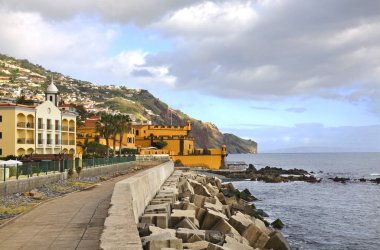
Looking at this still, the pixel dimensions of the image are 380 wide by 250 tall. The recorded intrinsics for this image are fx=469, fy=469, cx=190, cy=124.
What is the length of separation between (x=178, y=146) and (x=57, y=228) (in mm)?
81548

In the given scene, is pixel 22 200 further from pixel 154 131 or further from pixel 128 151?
pixel 154 131

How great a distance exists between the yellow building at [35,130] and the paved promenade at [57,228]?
44.7 metres

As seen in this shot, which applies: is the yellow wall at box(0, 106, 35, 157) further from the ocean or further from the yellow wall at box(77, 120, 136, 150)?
the ocean

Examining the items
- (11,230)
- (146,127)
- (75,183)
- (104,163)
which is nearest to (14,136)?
(104,163)

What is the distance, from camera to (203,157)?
3693 inches

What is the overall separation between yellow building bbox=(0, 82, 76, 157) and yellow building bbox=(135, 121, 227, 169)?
21.6 m

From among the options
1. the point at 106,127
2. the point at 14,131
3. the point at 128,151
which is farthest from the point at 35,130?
the point at 128,151

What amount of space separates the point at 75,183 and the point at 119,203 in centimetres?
2107

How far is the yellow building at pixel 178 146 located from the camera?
9188 centimetres

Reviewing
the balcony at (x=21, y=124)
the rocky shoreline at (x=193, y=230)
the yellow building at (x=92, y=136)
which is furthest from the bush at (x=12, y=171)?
the yellow building at (x=92, y=136)

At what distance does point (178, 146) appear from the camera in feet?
305

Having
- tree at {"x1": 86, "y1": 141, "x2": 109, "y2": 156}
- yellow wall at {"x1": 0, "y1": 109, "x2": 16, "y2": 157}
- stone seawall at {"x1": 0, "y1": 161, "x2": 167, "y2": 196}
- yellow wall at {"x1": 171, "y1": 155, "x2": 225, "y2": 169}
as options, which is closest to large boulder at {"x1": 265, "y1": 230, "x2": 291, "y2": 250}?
stone seawall at {"x1": 0, "y1": 161, "x2": 167, "y2": 196}

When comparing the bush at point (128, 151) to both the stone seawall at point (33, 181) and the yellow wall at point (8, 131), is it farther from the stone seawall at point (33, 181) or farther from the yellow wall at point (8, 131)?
the stone seawall at point (33, 181)

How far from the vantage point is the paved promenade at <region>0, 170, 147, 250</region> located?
947 centimetres
